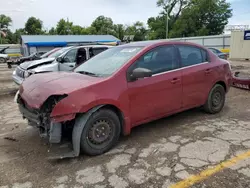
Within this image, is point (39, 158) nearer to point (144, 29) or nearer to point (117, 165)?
point (117, 165)

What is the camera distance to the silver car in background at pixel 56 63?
25.7 feet

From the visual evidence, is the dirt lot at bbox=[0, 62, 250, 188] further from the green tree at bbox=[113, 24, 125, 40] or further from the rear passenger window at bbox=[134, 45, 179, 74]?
the green tree at bbox=[113, 24, 125, 40]

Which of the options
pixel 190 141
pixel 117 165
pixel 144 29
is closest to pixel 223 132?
pixel 190 141

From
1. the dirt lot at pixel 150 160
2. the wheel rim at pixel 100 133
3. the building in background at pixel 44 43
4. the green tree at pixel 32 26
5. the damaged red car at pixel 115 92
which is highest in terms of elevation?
the green tree at pixel 32 26

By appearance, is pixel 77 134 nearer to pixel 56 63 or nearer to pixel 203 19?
pixel 56 63

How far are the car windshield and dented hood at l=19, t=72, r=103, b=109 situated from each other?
10.5 inches

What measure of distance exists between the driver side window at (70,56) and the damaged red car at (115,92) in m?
4.55

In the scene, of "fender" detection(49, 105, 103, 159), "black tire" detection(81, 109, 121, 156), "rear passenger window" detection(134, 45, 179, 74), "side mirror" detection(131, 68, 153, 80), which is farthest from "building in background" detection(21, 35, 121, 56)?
"fender" detection(49, 105, 103, 159)

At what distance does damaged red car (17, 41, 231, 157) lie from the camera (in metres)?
3.21

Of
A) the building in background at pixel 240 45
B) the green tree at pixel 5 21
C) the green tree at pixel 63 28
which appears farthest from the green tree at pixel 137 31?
the building in background at pixel 240 45

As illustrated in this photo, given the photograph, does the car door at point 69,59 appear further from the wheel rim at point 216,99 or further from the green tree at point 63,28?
the green tree at point 63,28

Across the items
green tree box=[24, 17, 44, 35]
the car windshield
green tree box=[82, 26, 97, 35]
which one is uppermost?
green tree box=[24, 17, 44, 35]

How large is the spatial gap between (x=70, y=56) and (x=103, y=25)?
6407cm

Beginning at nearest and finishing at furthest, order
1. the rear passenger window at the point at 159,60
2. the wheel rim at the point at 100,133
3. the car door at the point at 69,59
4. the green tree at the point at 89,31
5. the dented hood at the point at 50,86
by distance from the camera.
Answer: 1. the dented hood at the point at 50,86
2. the wheel rim at the point at 100,133
3. the rear passenger window at the point at 159,60
4. the car door at the point at 69,59
5. the green tree at the point at 89,31
